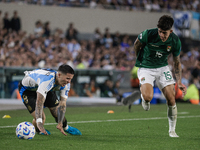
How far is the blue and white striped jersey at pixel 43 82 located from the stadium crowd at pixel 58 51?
924 centimetres

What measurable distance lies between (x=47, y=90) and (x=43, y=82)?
159mm

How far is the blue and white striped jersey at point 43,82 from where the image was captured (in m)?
6.05

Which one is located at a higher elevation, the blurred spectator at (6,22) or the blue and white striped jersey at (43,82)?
the blurred spectator at (6,22)

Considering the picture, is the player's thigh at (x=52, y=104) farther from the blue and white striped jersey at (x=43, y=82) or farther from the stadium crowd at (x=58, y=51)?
the stadium crowd at (x=58, y=51)

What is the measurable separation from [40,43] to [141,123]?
395 inches

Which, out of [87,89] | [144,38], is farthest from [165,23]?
[87,89]

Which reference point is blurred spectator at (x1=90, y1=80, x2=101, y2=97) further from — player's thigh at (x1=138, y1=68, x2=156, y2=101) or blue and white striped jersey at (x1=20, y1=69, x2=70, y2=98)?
player's thigh at (x1=138, y1=68, x2=156, y2=101)

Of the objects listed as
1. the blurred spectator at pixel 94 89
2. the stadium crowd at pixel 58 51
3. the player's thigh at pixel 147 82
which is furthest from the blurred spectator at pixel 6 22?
the player's thigh at pixel 147 82

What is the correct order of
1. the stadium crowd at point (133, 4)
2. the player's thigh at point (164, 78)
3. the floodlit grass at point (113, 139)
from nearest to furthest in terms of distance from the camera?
the floodlit grass at point (113, 139)
the player's thigh at point (164, 78)
the stadium crowd at point (133, 4)

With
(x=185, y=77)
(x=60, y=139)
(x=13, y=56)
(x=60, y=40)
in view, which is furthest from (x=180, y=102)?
(x=60, y=139)

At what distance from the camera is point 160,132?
24.3 feet

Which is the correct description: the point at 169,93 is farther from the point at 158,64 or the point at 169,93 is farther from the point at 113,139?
the point at 113,139

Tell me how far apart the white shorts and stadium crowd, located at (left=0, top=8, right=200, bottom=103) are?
31.9ft

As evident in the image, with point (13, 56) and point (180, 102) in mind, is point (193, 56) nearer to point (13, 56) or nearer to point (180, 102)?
point (180, 102)
